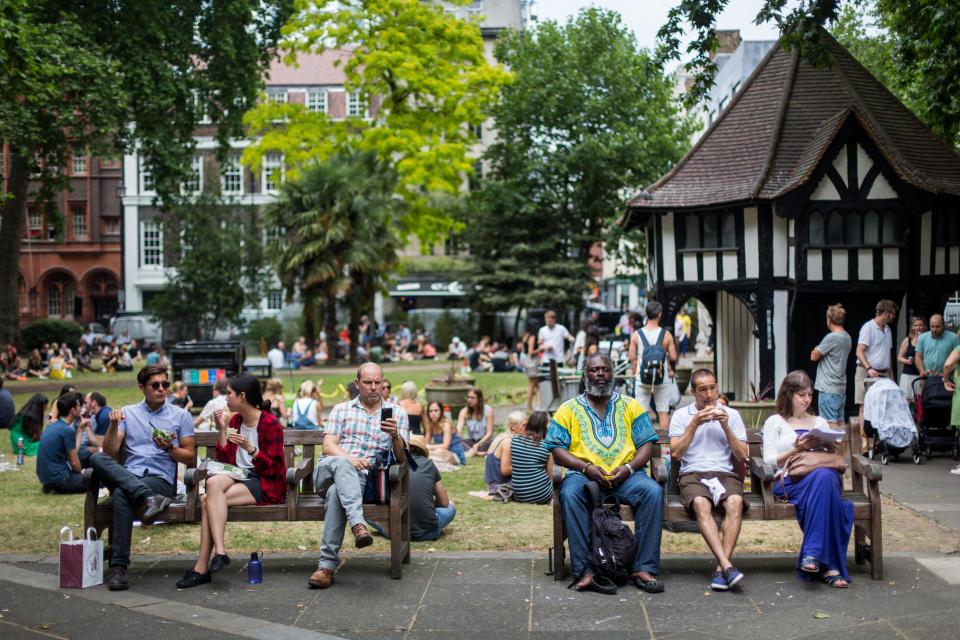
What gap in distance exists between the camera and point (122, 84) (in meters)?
25.6

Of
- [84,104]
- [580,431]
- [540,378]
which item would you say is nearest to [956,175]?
[540,378]

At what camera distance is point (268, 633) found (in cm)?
595

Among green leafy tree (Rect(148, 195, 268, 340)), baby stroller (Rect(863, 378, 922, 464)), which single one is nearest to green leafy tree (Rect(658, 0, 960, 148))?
baby stroller (Rect(863, 378, 922, 464))

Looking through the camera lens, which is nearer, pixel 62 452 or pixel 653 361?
pixel 62 452

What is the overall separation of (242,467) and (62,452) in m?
4.57

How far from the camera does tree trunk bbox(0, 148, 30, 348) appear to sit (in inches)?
1137

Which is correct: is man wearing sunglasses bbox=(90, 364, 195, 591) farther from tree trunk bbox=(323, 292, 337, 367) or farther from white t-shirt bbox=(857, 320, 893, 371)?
tree trunk bbox=(323, 292, 337, 367)

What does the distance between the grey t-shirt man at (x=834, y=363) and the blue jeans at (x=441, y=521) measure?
6.16m

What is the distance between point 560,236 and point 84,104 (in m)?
22.3

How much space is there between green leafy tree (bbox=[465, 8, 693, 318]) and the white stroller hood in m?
26.4

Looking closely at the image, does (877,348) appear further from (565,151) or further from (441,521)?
(565,151)

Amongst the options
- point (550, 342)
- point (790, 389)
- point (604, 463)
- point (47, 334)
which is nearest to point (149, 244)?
point (47, 334)

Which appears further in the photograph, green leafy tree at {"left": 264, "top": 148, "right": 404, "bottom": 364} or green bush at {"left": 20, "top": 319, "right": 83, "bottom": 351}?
green bush at {"left": 20, "top": 319, "right": 83, "bottom": 351}

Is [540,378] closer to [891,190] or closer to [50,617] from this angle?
[891,190]
